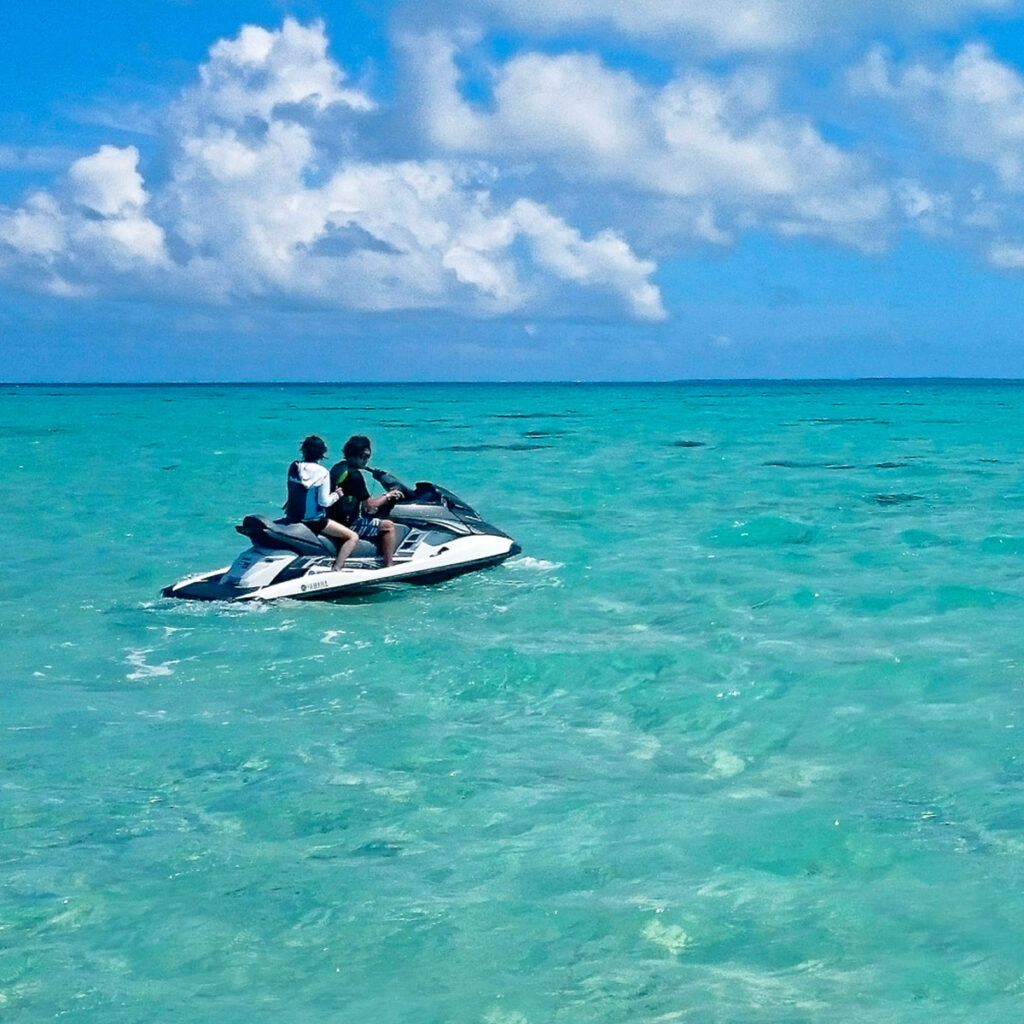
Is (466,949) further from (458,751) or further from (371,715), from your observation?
(371,715)

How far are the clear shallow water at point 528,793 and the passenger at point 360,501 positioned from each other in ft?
2.68

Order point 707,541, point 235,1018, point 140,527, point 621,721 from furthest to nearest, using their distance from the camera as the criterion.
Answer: point 140,527, point 707,541, point 621,721, point 235,1018

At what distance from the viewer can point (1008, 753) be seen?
929 cm

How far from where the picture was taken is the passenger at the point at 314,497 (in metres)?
13.7

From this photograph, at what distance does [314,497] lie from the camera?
13812 mm

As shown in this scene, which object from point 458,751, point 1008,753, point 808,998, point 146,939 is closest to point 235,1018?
point 146,939

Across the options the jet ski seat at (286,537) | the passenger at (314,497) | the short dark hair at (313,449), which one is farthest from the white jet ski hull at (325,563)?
the short dark hair at (313,449)

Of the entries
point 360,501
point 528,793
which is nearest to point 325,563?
point 360,501

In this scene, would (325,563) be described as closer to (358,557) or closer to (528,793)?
(358,557)

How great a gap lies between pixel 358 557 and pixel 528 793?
6.50 meters

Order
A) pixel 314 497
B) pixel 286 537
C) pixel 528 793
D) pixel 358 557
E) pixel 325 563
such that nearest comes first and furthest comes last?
1. pixel 528 793
2. pixel 314 497
3. pixel 286 537
4. pixel 325 563
5. pixel 358 557

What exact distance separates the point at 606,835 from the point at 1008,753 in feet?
11.3

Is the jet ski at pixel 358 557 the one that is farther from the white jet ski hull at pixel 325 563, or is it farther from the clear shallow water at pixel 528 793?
the clear shallow water at pixel 528 793

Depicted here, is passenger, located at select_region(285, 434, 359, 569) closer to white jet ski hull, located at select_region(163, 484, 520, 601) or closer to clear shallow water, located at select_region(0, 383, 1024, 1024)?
white jet ski hull, located at select_region(163, 484, 520, 601)
